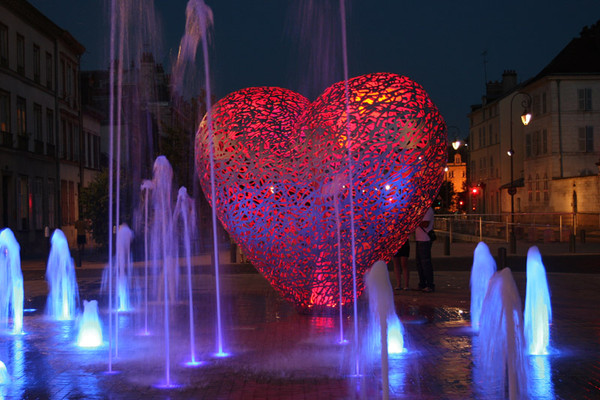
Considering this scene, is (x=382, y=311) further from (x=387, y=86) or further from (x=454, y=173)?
(x=454, y=173)

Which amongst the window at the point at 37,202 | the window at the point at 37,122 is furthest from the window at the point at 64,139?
the window at the point at 37,202

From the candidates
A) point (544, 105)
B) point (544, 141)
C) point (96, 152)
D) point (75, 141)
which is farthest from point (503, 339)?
point (96, 152)

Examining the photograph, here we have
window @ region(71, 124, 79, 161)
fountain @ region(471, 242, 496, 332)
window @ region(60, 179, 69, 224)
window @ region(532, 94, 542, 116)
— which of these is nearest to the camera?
fountain @ region(471, 242, 496, 332)

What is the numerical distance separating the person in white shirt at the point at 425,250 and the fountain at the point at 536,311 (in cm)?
429

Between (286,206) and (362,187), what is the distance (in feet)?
3.43

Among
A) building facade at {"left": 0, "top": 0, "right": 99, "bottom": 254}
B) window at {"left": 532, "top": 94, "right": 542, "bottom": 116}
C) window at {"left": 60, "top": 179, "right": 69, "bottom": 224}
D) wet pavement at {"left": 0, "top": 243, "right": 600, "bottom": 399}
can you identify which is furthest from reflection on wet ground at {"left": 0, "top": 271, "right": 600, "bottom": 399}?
window at {"left": 532, "top": 94, "right": 542, "bottom": 116}

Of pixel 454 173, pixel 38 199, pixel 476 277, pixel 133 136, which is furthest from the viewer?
pixel 454 173

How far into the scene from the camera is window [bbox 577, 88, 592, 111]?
155 feet

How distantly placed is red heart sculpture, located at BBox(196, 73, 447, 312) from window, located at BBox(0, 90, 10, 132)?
25.8 meters

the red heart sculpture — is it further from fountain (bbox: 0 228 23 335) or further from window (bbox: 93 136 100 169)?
window (bbox: 93 136 100 169)

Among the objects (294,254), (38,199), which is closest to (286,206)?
(294,254)

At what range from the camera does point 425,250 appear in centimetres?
1312

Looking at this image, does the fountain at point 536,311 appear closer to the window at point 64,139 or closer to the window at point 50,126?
the window at point 50,126

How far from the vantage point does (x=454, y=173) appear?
122062mm
